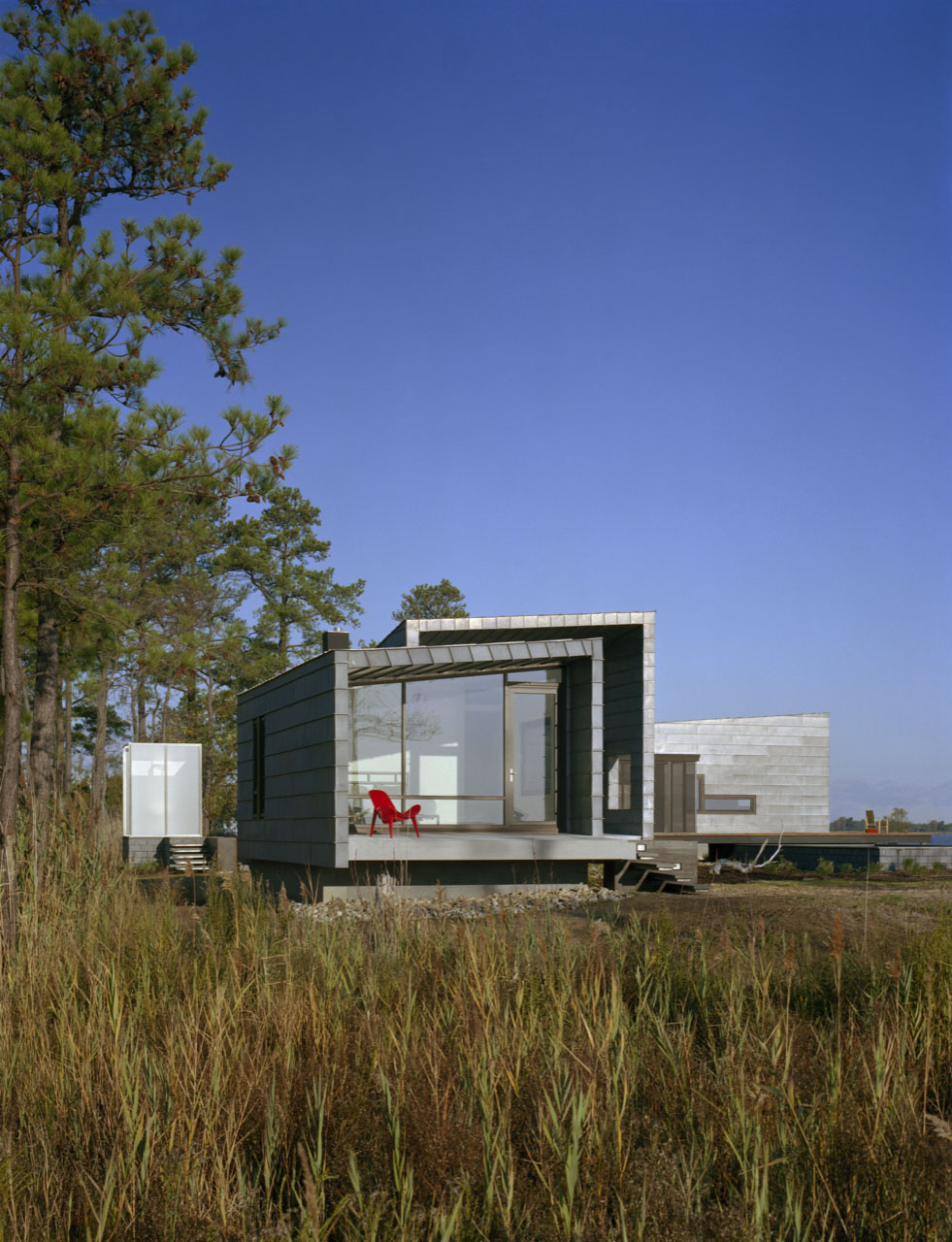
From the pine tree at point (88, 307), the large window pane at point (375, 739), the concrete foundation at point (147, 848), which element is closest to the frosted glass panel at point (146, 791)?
the concrete foundation at point (147, 848)

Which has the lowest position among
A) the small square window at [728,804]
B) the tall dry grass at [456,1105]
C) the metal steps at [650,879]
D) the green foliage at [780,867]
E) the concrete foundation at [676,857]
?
the green foliage at [780,867]

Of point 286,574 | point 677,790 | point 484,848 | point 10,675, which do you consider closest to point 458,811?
point 484,848

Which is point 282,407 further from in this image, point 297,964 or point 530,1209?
point 530,1209

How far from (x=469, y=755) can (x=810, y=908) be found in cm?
589

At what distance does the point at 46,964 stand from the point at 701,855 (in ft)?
55.1

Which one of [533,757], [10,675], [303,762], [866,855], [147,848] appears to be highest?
[10,675]

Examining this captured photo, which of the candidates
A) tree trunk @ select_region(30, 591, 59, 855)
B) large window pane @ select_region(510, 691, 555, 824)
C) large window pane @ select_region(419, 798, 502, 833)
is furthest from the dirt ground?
tree trunk @ select_region(30, 591, 59, 855)

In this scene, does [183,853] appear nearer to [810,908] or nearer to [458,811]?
[458,811]

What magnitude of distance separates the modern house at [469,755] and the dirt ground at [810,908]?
1.49 meters

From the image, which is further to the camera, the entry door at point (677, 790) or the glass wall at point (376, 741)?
the entry door at point (677, 790)

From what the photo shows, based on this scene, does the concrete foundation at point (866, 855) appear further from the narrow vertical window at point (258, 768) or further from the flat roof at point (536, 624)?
the narrow vertical window at point (258, 768)

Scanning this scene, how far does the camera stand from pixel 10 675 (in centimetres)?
880

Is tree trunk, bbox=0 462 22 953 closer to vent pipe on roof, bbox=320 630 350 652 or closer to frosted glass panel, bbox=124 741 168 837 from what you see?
vent pipe on roof, bbox=320 630 350 652

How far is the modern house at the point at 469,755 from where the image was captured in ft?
34.8
